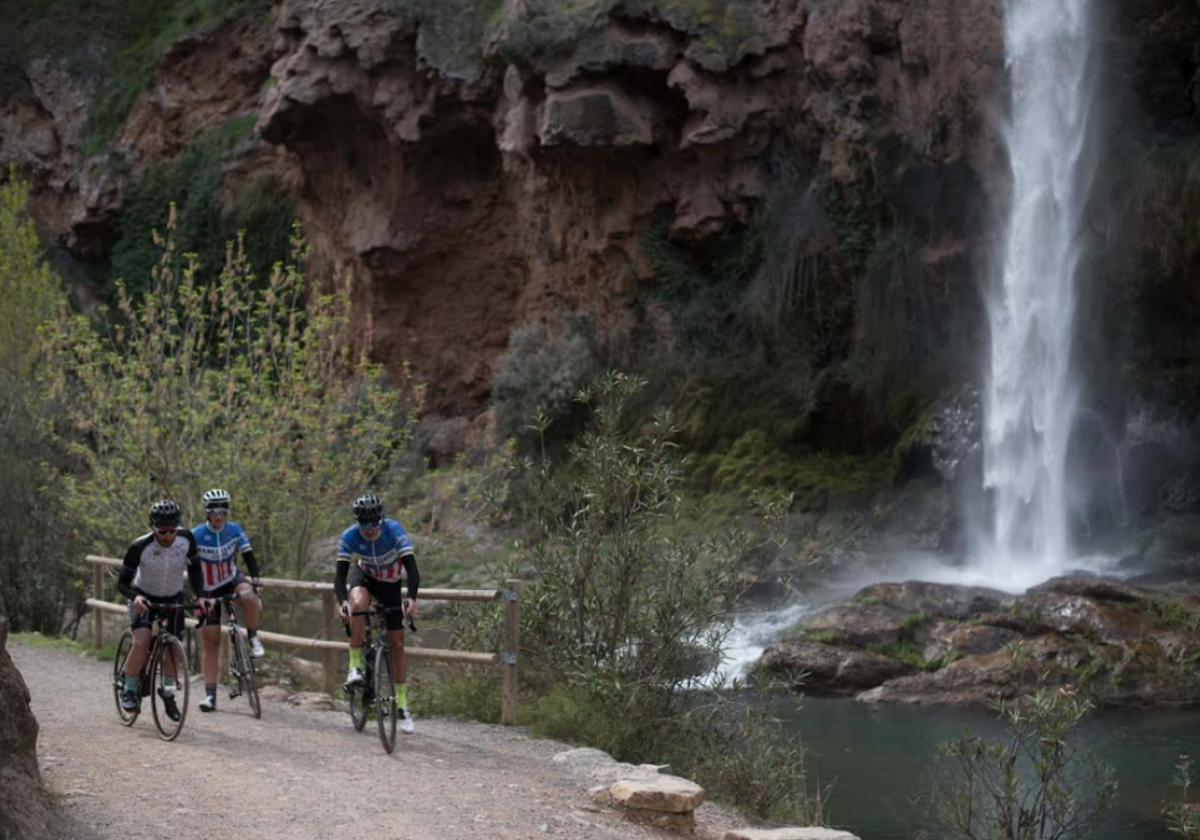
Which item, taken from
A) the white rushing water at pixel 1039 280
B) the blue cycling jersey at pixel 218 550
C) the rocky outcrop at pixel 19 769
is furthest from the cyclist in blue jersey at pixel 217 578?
the white rushing water at pixel 1039 280

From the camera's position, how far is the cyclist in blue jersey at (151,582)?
33.5ft

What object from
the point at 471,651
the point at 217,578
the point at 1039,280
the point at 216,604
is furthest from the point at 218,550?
the point at 1039,280

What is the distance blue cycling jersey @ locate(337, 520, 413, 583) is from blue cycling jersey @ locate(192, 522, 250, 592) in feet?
4.12

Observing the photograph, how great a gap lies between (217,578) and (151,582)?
2.66 ft

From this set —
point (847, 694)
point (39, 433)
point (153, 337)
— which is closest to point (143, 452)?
point (153, 337)

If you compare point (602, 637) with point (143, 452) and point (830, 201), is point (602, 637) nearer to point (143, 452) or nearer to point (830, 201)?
point (143, 452)

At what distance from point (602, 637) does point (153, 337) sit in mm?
7737

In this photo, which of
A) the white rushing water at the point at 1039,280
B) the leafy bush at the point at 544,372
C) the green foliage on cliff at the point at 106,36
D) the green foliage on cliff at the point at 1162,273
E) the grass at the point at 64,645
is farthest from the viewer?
the green foliage on cliff at the point at 106,36

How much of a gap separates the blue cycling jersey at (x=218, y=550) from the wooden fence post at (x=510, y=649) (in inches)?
79.1

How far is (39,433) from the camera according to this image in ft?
65.8

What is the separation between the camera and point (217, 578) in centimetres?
1105

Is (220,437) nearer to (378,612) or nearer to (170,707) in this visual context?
(170,707)

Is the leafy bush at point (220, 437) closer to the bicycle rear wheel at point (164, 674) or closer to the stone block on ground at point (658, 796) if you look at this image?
the bicycle rear wheel at point (164, 674)

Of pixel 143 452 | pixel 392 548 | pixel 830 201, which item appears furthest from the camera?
pixel 830 201
